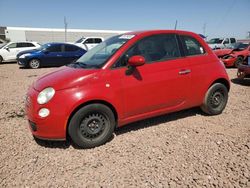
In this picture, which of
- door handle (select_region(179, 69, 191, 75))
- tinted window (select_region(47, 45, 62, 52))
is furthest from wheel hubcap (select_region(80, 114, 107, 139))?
tinted window (select_region(47, 45, 62, 52))

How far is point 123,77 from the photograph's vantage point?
3.75m

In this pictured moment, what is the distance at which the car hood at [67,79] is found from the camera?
3490 mm

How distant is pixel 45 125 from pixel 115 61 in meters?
1.42

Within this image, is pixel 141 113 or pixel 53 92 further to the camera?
pixel 141 113

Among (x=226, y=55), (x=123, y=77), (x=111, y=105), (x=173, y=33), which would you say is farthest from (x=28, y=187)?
(x=226, y=55)

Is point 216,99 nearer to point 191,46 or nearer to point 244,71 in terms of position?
point 191,46

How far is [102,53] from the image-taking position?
4.22 metres

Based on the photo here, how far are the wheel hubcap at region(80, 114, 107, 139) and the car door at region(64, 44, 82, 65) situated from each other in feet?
36.3

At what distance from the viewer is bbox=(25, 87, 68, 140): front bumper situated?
133 inches

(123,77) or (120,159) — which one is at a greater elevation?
(123,77)

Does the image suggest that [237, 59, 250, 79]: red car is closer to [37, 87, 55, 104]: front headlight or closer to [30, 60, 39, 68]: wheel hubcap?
[37, 87, 55, 104]: front headlight

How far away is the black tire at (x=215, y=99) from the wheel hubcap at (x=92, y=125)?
222cm

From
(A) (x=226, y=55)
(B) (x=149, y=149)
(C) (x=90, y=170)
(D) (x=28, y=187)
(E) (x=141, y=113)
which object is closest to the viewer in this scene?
(D) (x=28, y=187)

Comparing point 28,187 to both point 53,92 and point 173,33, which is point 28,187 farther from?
point 173,33
